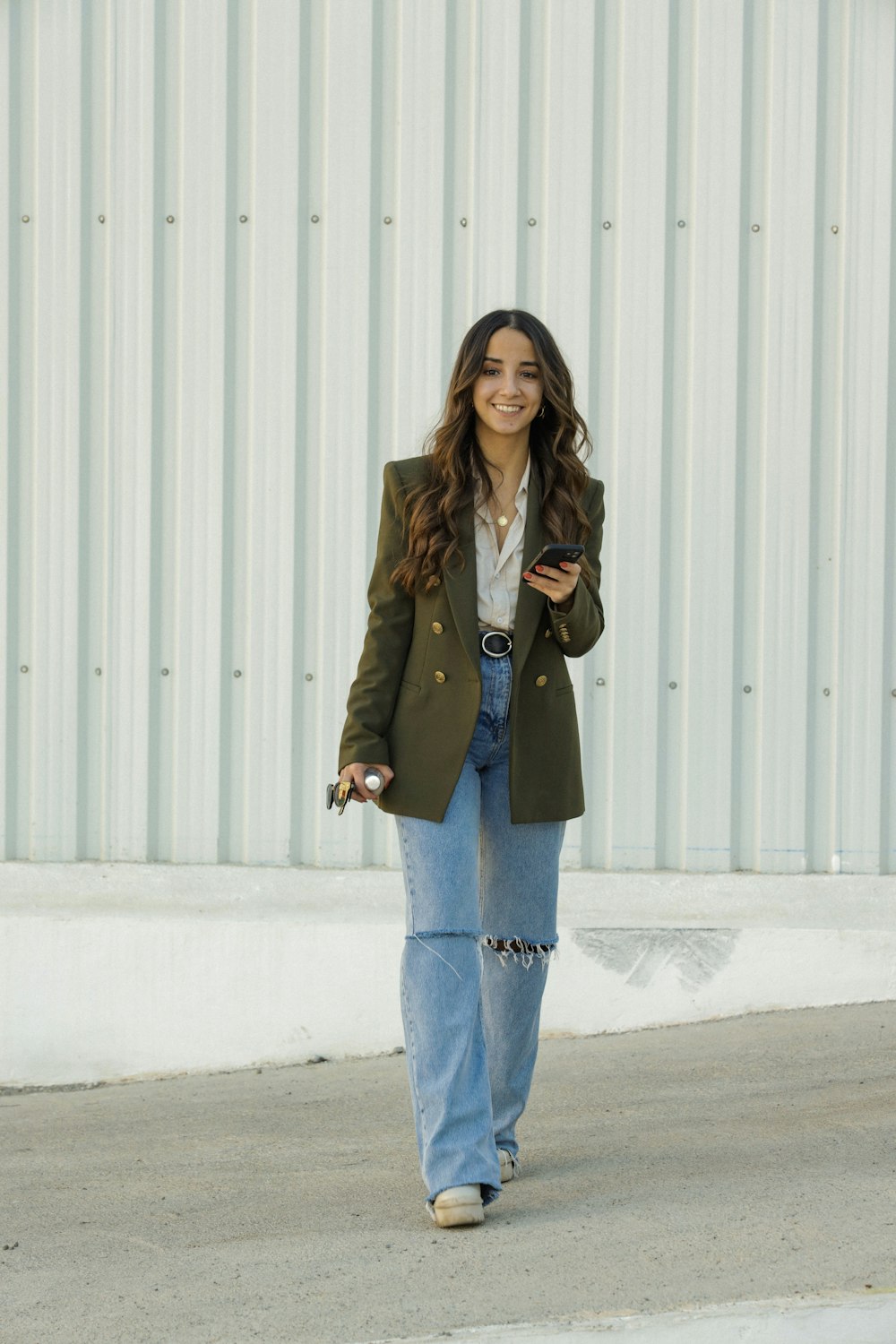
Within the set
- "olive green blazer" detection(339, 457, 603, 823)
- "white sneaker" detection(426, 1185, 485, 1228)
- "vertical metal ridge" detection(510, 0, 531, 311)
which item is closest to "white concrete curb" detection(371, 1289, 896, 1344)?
"white sneaker" detection(426, 1185, 485, 1228)

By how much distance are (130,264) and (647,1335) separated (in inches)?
160

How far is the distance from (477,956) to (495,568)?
2.92 ft

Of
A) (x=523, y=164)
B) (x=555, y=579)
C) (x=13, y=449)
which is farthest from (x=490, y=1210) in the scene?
(x=523, y=164)

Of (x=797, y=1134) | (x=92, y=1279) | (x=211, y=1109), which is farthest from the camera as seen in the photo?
(x=211, y=1109)

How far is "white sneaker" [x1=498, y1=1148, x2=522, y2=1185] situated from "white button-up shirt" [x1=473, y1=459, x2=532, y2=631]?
128 cm

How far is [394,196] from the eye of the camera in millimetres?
5414

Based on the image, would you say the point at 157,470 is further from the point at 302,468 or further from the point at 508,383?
the point at 508,383

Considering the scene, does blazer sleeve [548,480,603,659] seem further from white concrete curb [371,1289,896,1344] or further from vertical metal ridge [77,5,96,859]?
vertical metal ridge [77,5,96,859]

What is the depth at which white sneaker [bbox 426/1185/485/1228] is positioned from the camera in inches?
129

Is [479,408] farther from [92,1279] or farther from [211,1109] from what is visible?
[211,1109]

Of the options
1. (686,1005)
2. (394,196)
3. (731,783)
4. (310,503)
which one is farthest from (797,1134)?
(394,196)

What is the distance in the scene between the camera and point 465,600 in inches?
135

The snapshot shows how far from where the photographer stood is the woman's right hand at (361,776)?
3.41 meters

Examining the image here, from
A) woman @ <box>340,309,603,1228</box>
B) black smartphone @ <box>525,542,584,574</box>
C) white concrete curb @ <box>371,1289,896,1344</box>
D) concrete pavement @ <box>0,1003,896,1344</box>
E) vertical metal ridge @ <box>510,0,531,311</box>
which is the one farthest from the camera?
vertical metal ridge @ <box>510,0,531,311</box>
